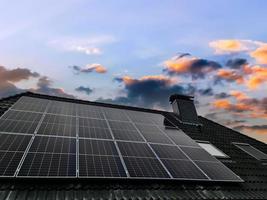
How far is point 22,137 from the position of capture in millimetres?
8906

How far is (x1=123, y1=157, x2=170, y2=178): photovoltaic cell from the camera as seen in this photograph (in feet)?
27.9

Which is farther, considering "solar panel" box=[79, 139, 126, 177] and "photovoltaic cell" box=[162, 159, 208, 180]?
"photovoltaic cell" box=[162, 159, 208, 180]

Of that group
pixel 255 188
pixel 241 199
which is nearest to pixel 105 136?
pixel 241 199

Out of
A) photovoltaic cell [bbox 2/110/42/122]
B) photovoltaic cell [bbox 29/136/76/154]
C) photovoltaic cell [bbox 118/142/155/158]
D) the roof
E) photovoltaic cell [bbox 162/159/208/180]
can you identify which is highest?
photovoltaic cell [bbox 2/110/42/122]

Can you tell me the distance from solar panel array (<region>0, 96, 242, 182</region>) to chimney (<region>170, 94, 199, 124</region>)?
180 inches

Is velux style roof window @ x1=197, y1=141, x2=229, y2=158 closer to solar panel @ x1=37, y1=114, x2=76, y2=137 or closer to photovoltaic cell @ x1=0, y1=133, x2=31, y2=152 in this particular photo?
solar panel @ x1=37, y1=114, x2=76, y2=137

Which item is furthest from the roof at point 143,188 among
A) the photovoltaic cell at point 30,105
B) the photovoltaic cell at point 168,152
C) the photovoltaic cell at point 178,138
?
the photovoltaic cell at point 178,138

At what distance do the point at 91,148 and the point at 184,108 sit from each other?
11.0 metres

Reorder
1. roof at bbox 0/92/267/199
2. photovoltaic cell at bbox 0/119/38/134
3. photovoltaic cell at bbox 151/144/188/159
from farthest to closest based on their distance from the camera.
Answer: photovoltaic cell at bbox 151/144/188/159 → photovoltaic cell at bbox 0/119/38/134 → roof at bbox 0/92/267/199

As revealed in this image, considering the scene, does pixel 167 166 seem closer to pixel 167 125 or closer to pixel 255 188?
pixel 255 188

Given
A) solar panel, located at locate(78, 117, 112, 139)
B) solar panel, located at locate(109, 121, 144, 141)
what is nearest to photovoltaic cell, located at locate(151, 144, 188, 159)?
solar panel, located at locate(109, 121, 144, 141)

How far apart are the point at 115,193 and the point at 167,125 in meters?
7.72

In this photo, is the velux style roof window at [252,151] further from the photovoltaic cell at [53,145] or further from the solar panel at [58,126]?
the photovoltaic cell at [53,145]

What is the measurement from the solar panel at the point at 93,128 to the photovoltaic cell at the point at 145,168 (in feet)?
6.44
